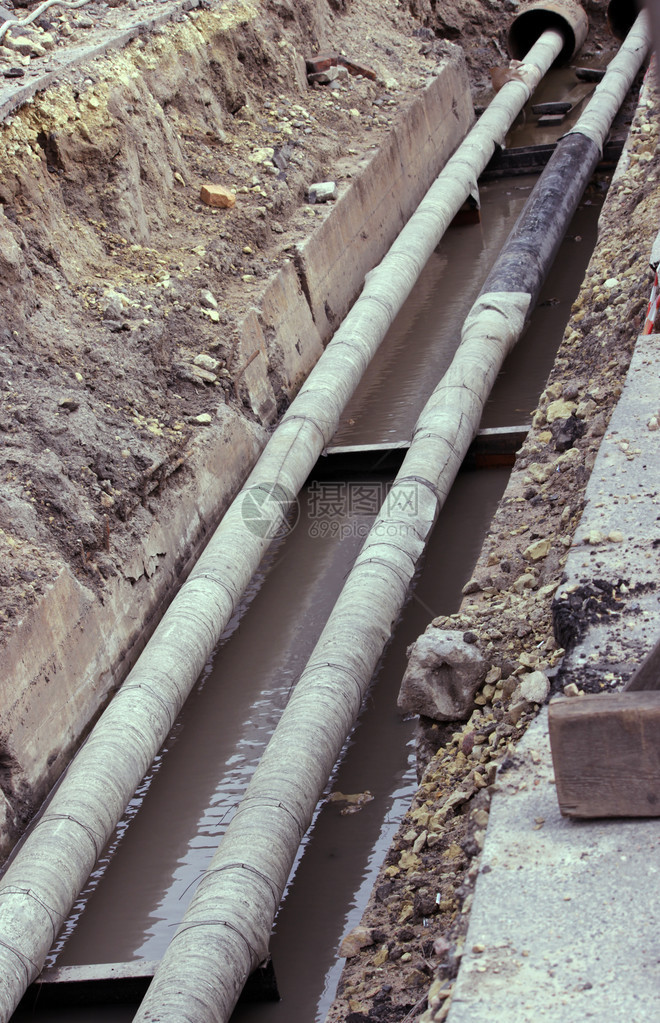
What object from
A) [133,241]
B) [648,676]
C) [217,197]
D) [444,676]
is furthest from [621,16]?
[648,676]

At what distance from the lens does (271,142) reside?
12156mm

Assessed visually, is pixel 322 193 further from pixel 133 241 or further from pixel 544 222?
pixel 133 241

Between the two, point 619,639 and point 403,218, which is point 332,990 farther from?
point 403,218

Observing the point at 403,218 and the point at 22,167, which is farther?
the point at 403,218

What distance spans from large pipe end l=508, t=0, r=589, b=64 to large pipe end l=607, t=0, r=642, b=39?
56cm

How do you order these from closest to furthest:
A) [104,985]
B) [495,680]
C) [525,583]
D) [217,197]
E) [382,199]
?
1. [495,680]
2. [104,985]
3. [525,583]
4. [217,197]
5. [382,199]

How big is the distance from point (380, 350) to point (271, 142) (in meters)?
3.01

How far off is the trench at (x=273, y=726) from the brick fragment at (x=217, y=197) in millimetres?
2422

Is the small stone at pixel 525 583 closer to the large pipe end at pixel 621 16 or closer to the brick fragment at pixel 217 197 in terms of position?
the brick fragment at pixel 217 197

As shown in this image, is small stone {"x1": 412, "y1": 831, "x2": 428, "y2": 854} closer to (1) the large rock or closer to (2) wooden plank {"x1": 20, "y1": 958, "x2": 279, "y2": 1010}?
(1) the large rock

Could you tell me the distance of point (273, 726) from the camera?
272 inches

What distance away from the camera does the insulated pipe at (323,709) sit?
15.5 feet

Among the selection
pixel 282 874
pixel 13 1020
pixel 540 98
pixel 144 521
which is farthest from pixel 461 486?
pixel 540 98

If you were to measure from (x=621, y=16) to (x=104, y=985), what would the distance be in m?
19.1
